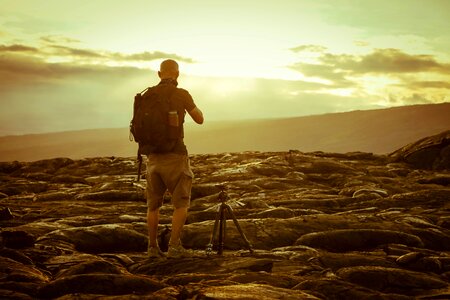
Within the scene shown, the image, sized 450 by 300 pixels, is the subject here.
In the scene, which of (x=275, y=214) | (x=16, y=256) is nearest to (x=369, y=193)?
(x=275, y=214)

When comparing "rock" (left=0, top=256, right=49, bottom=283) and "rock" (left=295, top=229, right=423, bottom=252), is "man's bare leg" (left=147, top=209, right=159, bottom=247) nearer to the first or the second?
"rock" (left=0, top=256, right=49, bottom=283)

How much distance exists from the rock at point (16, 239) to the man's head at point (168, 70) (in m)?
5.10

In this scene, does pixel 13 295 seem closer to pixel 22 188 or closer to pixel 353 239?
pixel 353 239

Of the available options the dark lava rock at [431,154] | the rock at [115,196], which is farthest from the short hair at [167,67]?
the dark lava rock at [431,154]

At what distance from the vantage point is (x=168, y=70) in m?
11.0

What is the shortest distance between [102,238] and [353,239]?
6.87m

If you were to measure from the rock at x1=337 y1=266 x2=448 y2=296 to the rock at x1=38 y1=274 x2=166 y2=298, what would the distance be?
3.93 meters

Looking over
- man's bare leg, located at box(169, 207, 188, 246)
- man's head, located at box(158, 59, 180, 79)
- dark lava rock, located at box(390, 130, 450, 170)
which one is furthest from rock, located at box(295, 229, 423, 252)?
dark lava rock, located at box(390, 130, 450, 170)

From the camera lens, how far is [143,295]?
8.05 meters

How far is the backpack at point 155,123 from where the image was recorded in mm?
10680

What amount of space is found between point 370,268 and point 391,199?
11982mm

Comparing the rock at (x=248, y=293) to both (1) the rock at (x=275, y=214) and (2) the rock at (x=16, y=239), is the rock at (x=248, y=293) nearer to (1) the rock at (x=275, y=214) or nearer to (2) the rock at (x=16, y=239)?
(2) the rock at (x=16, y=239)

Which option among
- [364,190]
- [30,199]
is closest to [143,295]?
[364,190]

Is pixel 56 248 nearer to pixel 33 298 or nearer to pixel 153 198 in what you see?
pixel 153 198
